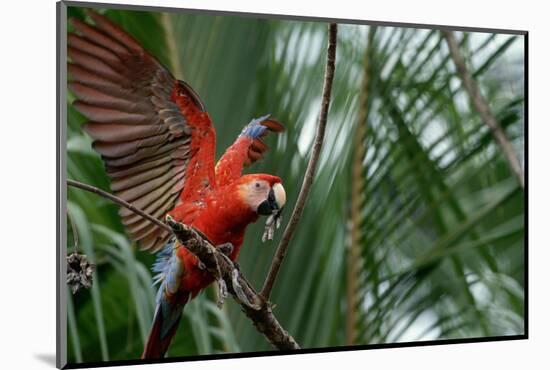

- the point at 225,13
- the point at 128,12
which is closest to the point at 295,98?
the point at 225,13

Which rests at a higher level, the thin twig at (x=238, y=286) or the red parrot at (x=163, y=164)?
the red parrot at (x=163, y=164)

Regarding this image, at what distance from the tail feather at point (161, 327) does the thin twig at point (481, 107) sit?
3.41ft

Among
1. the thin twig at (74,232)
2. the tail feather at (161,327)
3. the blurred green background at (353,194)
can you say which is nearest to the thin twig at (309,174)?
the blurred green background at (353,194)

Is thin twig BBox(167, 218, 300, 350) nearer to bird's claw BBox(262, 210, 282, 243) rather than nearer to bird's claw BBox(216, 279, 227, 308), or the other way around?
bird's claw BBox(216, 279, 227, 308)

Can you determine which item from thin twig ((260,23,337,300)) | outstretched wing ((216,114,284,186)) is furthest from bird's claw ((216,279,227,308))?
outstretched wing ((216,114,284,186))

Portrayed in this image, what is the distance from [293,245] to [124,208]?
472 mm

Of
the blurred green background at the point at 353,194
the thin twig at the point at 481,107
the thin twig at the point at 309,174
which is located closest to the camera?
the blurred green background at the point at 353,194

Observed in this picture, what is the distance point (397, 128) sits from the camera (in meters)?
2.88

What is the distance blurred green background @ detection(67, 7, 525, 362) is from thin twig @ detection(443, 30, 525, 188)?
19 mm

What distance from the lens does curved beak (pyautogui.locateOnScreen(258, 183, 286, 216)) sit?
103 inches

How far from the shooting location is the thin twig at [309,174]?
2.66m

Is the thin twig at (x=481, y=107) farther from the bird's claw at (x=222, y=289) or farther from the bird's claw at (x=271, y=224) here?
the bird's claw at (x=222, y=289)

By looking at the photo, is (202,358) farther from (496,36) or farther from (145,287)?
(496,36)

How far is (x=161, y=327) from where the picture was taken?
257 cm
